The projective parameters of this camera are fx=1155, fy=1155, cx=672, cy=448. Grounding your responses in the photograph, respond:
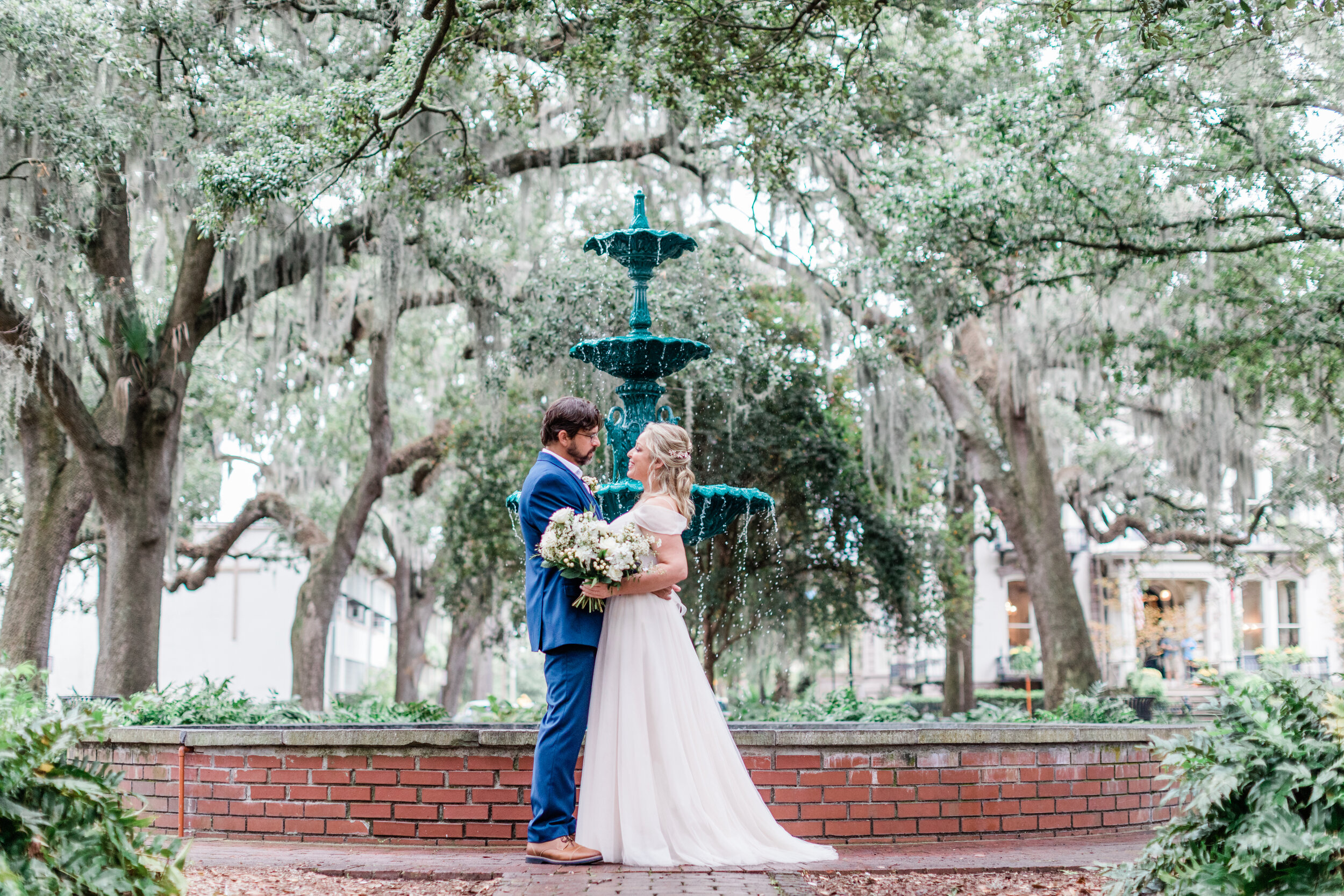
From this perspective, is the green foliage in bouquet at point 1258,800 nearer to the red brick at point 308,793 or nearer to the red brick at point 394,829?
the red brick at point 394,829

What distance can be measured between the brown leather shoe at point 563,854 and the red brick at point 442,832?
0.95 m

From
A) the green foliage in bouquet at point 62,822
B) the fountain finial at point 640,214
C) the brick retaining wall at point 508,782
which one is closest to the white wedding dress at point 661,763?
the brick retaining wall at point 508,782

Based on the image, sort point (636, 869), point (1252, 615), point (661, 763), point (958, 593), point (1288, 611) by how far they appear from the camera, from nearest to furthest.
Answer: point (636, 869) → point (661, 763) → point (958, 593) → point (1252, 615) → point (1288, 611)

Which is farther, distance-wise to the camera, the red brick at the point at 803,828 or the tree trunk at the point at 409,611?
the tree trunk at the point at 409,611

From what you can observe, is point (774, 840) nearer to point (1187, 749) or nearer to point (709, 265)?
point (1187, 749)

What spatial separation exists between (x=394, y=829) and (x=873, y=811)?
2287mm

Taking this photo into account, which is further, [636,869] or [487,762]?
[487,762]

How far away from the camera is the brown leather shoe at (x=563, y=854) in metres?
4.45

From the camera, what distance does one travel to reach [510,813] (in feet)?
17.6

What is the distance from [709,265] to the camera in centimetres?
1350

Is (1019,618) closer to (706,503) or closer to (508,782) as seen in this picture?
(706,503)

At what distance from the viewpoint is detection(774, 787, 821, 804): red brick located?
546 cm

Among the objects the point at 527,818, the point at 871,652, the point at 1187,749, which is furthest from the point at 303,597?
the point at 871,652

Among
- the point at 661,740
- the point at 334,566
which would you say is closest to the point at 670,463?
the point at 661,740
